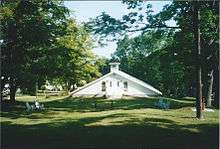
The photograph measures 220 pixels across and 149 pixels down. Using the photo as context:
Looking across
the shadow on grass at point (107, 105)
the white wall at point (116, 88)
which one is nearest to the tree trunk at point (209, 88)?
the shadow on grass at point (107, 105)

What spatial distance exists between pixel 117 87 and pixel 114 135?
4194 cm

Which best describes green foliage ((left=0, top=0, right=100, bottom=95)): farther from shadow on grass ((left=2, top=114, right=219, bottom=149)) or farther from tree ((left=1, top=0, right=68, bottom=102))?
shadow on grass ((left=2, top=114, right=219, bottom=149))

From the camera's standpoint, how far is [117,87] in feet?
194

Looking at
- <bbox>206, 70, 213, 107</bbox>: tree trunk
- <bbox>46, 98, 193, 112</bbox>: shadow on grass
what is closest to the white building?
<bbox>46, 98, 193, 112</bbox>: shadow on grass

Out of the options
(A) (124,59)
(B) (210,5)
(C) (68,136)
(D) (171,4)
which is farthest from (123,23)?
(A) (124,59)

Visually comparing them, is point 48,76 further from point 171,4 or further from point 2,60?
point 171,4

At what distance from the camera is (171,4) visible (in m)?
24.2

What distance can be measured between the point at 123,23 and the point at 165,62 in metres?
18.0

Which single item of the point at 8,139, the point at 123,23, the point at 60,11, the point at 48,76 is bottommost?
the point at 8,139

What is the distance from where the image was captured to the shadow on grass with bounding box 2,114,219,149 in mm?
15469

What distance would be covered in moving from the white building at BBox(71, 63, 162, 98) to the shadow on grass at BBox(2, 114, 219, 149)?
Answer: 36.1 metres

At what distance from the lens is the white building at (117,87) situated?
190 ft

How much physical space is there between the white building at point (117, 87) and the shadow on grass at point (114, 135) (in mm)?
36148

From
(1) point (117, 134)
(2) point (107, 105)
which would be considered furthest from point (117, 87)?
(1) point (117, 134)
